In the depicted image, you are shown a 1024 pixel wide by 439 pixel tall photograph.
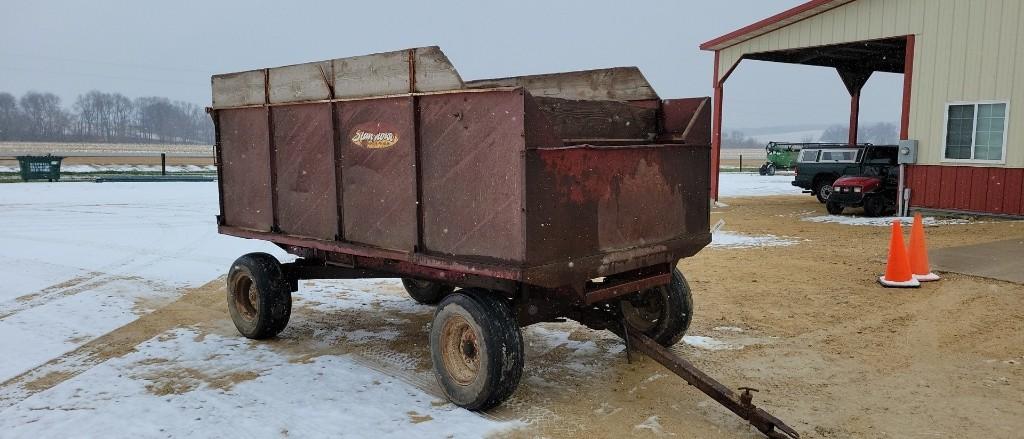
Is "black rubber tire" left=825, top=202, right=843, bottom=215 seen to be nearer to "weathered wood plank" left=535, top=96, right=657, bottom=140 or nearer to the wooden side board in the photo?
"weathered wood plank" left=535, top=96, right=657, bottom=140

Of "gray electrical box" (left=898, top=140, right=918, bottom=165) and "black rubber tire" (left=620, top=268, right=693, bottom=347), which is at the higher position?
"gray electrical box" (left=898, top=140, right=918, bottom=165)

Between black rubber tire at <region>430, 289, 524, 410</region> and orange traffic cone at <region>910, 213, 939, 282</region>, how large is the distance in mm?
5754

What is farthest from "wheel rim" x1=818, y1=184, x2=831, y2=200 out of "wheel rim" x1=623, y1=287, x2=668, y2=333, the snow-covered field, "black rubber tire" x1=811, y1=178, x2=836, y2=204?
"wheel rim" x1=623, y1=287, x2=668, y2=333

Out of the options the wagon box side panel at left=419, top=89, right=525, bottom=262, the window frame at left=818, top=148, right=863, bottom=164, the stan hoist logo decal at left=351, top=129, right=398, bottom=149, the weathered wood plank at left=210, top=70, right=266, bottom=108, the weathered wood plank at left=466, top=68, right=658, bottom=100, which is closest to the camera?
the wagon box side panel at left=419, top=89, right=525, bottom=262

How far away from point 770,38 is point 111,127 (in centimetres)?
13068

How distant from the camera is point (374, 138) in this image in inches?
193

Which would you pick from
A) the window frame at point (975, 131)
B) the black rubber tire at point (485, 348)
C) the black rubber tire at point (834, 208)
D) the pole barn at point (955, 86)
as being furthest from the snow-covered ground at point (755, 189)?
the black rubber tire at point (485, 348)

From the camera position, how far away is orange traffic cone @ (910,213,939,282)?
8.04m

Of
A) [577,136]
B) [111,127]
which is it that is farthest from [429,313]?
[111,127]

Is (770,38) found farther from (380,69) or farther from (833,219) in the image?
(380,69)

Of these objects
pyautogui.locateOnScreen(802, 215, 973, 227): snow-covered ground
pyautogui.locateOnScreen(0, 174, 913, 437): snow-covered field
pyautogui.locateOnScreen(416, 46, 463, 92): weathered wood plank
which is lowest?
pyautogui.locateOnScreen(0, 174, 913, 437): snow-covered field

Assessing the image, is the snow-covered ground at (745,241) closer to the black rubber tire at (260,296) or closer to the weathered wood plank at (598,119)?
the weathered wood plank at (598,119)

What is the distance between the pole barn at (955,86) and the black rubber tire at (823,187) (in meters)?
3.93

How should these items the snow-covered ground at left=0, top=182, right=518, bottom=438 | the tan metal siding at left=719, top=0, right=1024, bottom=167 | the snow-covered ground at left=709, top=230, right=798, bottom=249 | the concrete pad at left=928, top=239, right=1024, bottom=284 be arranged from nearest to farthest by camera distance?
the snow-covered ground at left=0, top=182, right=518, bottom=438 → the concrete pad at left=928, top=239, right=1024, bottom=284 → the snow-covered ground at left=709, top=230, right=798, bottom=249 → the tan metal siding at left=719, top=0, right=1024, bottom=167
